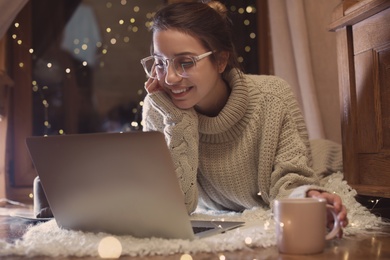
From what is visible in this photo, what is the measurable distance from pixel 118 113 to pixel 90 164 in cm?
180

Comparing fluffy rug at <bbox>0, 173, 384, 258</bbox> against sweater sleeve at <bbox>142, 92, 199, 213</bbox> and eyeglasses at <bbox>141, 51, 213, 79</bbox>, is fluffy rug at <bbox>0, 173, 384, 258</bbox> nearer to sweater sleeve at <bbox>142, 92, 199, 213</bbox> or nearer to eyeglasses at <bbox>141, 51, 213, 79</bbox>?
sweater sleeve at <bbox>142, 92, 199, 213</bbox>

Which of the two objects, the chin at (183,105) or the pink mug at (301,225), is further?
the chin at (183,105)

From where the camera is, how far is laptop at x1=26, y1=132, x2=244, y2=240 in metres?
0.97

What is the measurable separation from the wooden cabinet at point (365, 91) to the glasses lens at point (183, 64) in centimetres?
47

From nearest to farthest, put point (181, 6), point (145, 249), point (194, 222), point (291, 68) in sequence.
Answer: point (145, 249), point (194, 222), point (181, 6), point (291, 68)

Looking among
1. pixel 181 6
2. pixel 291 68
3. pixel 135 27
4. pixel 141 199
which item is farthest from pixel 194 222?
pixel 135 27

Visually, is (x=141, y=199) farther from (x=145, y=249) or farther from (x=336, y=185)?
(x=336, y=185)

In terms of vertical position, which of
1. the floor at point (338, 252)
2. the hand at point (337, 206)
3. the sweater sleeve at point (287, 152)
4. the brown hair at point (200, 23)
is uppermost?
the brown hair at point (200, 23)

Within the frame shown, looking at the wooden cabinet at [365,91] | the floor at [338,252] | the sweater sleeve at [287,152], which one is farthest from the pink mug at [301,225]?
the wooden cabinet at [365,91]

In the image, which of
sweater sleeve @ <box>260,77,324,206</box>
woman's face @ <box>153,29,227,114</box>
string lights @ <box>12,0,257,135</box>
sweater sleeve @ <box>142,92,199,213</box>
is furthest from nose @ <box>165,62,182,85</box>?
string lights @ <box>12,0,257,135</box>

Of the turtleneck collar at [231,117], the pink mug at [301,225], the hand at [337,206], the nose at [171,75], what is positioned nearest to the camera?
the pink mug at [301,225]

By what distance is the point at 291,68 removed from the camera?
229cm

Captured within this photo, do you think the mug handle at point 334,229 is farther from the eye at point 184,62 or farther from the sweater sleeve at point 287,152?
the eye at point 184,62

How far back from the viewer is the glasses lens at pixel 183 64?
1.35 metres
